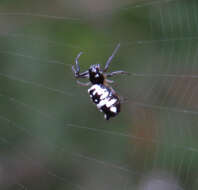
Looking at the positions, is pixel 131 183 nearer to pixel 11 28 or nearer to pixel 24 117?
pixel 24 117

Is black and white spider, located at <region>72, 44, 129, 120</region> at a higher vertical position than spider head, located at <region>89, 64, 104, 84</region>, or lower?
lower

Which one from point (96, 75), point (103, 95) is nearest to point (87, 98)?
point (96, 75)

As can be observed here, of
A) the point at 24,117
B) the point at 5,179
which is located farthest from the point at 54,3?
the point at 5,179

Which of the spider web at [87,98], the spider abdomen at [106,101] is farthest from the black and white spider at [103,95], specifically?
the spider web at [87,98]

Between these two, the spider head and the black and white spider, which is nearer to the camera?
the black and white spider

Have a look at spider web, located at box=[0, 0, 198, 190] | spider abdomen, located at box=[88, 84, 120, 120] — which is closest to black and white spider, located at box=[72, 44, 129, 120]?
spider abdomen, located at box=[88, 84, 120, 120]

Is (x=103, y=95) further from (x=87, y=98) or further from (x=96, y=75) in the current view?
(x=87, y=98)

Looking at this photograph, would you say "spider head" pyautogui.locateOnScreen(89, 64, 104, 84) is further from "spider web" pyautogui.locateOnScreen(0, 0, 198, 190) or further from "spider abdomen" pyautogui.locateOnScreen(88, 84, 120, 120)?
"spider web" pyautogui.locateOnScreen(0, 0, 198, 190)

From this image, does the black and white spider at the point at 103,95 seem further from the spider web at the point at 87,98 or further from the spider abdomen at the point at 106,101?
the spider web at the point at 87,98
